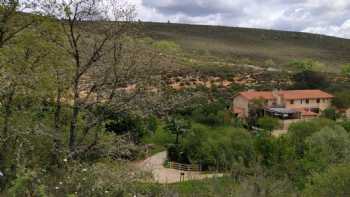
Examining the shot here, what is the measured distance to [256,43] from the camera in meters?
106

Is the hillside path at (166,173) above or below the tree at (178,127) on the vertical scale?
below

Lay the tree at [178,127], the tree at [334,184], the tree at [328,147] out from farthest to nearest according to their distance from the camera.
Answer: the tree at [178,127]
the tree at [328,147]
the tree at [334,184]

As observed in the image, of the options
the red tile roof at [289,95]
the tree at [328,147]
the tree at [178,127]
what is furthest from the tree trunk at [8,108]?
the red tile roof at [289,95]

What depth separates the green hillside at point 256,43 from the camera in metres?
94.7

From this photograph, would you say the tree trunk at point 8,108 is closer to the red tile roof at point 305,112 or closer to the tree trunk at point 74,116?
the tree trunk at point 74,116

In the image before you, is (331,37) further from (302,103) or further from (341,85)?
(302,103)

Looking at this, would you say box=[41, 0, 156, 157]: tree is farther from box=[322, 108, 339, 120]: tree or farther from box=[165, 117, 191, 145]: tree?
box=[322, 108, 339, 120]: tree

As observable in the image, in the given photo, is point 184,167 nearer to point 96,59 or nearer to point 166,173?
point 166,173

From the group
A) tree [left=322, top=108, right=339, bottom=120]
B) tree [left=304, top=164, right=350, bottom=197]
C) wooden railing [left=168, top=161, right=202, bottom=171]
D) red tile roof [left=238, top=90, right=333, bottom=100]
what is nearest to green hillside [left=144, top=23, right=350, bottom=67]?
red tile roof [left=238, top=90, right=333, bottom=100]

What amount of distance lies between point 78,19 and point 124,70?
67.5 inches

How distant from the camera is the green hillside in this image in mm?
94688

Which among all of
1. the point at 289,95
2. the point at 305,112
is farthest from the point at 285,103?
the point at 305,112

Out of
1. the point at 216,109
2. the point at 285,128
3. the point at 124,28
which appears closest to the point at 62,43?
the point at 124,28

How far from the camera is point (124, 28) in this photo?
1148 centimetres
